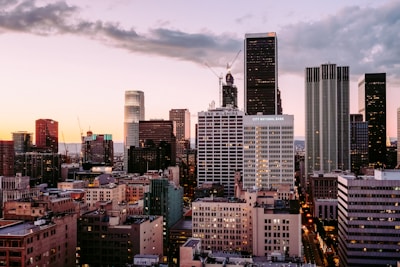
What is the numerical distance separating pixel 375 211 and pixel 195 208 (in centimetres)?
5253

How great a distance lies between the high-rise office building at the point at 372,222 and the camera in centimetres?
13462

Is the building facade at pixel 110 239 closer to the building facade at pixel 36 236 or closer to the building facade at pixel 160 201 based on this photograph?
the building facade at pixel 36 236

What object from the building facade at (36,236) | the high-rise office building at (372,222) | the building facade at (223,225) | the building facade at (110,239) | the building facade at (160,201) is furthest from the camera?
the building facade at (160,201)

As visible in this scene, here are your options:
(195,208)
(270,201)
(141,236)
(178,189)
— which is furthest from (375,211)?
(178,189)

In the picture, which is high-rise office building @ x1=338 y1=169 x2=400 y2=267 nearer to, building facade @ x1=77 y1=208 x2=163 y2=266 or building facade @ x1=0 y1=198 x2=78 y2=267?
building facade @ x1=77 y1=208 x2=163 y2=266

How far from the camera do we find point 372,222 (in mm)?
135625

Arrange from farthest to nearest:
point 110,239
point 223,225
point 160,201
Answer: point 160,201
point 223,225
point 110,239

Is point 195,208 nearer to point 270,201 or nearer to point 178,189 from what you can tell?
point 270,201

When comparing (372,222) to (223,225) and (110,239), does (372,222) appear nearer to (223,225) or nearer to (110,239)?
Answer: (223,225)

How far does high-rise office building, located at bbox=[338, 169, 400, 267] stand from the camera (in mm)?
134625

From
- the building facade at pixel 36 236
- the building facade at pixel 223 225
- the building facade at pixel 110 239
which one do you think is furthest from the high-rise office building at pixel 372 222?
the building facade at pixel 36 236

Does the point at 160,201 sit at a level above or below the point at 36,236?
below

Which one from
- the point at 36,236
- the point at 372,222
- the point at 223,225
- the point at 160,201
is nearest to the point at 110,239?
the point at 36,236

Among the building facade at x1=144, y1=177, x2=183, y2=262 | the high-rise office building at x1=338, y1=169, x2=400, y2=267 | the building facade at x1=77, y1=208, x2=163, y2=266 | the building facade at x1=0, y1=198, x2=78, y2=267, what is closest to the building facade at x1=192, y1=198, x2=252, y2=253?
the building facade at x1=77, y1=208, x2=163, y2=266
